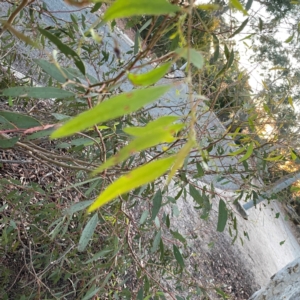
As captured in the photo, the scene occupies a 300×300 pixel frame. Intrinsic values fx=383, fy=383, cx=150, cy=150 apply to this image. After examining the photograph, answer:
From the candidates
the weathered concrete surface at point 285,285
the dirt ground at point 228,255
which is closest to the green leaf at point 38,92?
the weathered concrete surface at point 285,285

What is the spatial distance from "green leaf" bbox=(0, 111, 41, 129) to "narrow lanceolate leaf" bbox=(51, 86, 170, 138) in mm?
428

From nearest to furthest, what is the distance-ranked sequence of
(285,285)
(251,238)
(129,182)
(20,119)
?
1. (129,182)
2. (20,119)
3. (285,285)
4. (251,238)

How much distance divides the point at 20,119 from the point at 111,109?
0.45 m

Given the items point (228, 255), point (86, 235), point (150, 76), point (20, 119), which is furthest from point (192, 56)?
point (228, 255)

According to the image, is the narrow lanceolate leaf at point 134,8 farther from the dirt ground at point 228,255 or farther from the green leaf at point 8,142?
the dirt ground at point 228,255

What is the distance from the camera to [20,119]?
63 cm

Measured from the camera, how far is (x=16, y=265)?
5.25ft

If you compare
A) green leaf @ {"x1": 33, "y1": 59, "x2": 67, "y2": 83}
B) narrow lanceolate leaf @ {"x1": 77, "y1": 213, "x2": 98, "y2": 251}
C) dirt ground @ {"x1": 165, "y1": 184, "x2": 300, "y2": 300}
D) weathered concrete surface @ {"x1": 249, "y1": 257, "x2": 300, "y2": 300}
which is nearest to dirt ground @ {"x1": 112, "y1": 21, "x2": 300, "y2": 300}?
dirt ground @ {"x1": 165, "y1": 184, "x2": 300, "y2": 300}

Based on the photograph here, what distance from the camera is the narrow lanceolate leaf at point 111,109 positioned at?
216 mm

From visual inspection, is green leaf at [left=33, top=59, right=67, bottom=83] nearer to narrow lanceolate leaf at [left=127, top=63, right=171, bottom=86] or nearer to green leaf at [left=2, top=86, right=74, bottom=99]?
green leaf at [left=2, top=86, right=74, bottom=99]

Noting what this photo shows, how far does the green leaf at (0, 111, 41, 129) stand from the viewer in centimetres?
62

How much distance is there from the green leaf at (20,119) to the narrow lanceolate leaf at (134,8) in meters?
0.42

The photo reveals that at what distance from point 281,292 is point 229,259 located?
1184mm

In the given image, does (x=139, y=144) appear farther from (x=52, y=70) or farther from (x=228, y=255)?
(x=228, y=255)
